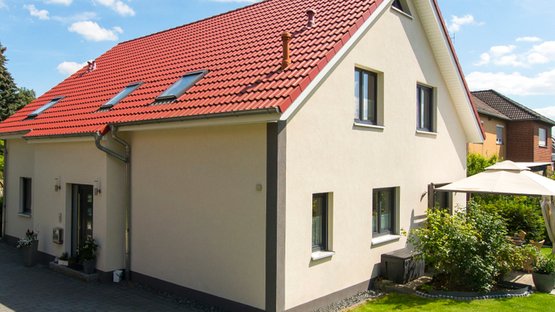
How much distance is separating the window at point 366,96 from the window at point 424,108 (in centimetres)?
246

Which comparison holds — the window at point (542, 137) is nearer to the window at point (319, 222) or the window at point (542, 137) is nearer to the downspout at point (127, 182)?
the window at point (319, 222)

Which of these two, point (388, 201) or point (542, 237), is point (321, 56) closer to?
point (388, 201)

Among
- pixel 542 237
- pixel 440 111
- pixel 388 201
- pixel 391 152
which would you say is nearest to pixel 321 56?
pixel 391 152

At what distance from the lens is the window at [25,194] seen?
1552cm

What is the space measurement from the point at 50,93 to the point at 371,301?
48.2 ft

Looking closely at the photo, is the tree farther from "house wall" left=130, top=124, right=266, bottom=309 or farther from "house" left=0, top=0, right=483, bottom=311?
"house wall" left=130, top=124, right=266, bottom=309

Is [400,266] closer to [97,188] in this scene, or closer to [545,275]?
[545,275]

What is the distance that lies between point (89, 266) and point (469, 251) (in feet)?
28.8

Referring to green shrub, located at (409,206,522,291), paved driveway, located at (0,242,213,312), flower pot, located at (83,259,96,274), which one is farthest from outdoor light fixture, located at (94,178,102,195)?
green shrub, located at (409,206,522,291)

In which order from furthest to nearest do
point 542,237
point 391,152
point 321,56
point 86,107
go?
point 542,237, point 86,107, point 391,152, point 321,56

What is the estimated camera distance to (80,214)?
12125 mm

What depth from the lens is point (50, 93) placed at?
698 inches

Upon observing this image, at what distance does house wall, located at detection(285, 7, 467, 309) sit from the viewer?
8453 millimetres

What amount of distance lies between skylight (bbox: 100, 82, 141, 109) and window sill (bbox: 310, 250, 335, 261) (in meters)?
6.88
